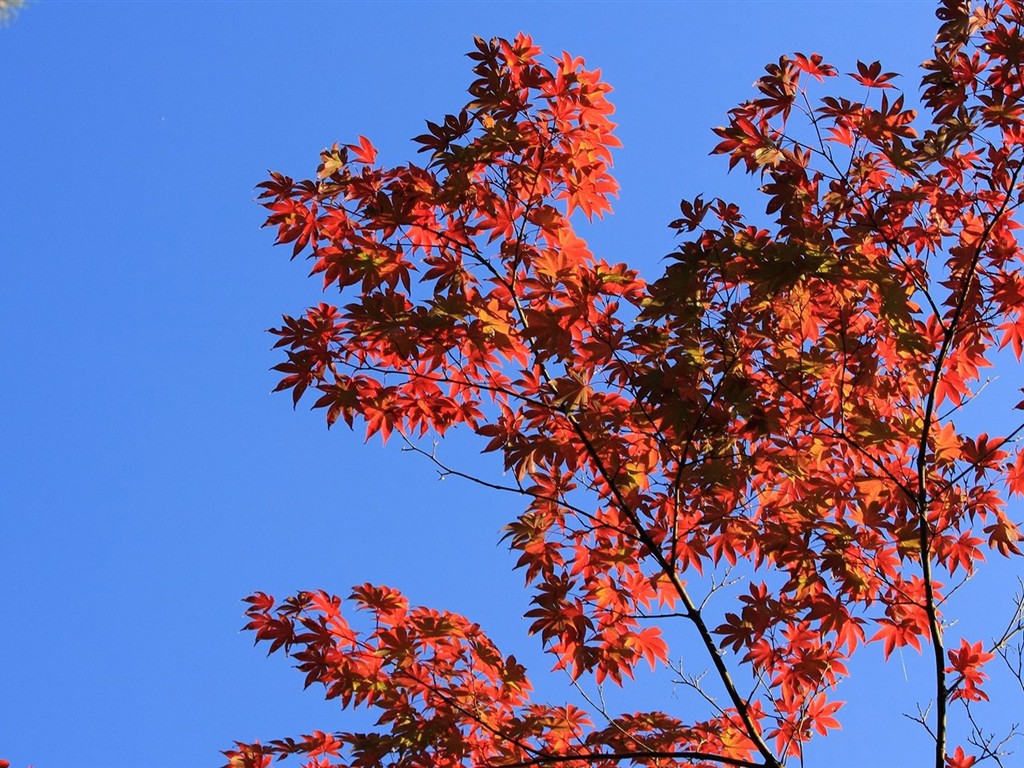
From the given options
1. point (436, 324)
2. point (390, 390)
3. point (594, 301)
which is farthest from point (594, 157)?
point (390, 390)

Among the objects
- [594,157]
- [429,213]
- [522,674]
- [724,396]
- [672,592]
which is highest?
[594,157]

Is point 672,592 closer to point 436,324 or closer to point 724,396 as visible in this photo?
point 724,396

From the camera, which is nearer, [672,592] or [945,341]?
[945,341]

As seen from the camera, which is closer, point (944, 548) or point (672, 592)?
point (944, 548)

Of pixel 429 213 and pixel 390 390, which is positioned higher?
pixel 429 213

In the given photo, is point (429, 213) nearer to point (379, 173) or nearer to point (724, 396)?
point (379, 173)

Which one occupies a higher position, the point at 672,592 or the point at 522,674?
the point at 672,592

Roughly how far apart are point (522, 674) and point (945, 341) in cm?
228

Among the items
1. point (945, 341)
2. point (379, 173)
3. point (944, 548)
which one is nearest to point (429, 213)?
point (379, 173)

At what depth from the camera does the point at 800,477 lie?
4762 millimetres

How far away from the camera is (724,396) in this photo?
14.5 ft

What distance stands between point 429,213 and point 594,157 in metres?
0.80

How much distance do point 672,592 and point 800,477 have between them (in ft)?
2.48

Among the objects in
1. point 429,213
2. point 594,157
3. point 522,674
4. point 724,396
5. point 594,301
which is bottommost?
point 522,674
